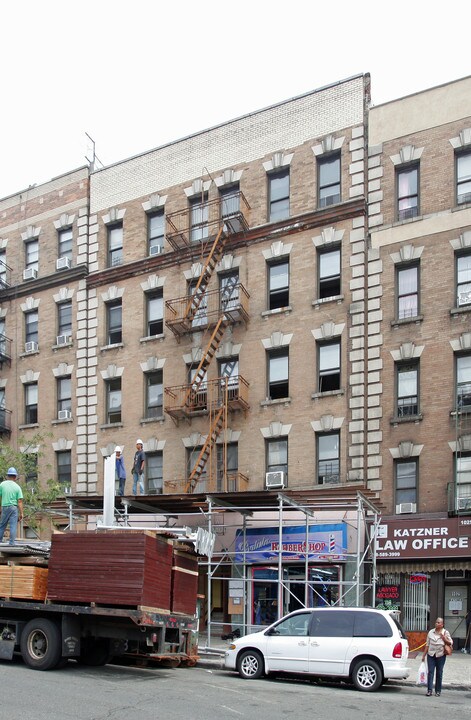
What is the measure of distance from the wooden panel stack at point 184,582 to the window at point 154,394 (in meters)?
13.9

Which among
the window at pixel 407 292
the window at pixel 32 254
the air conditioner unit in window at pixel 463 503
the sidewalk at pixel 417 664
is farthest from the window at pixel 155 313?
the air conditioner unit in window at pixel 463 503

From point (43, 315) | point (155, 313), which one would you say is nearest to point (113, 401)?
point (155, 313)

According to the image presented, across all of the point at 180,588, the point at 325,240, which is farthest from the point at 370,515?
the point at 180,588

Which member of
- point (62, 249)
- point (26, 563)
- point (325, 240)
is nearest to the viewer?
point (26, 563)

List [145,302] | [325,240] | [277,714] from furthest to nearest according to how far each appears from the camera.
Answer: [145,302] < [325,240] < [277,714]

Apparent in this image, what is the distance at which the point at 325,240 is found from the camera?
28.5 meters

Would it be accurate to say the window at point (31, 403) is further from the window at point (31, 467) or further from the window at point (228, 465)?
the window at point (228, 465)

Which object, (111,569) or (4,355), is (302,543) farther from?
(4,355)

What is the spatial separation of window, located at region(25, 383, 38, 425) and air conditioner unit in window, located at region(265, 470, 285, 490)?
1174 cm

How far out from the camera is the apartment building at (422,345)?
2494cm

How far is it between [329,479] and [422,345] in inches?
198

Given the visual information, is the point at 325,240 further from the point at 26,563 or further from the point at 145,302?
the point at 26,563

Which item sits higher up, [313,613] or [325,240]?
[325,240]

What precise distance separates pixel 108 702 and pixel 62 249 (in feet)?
83.2
